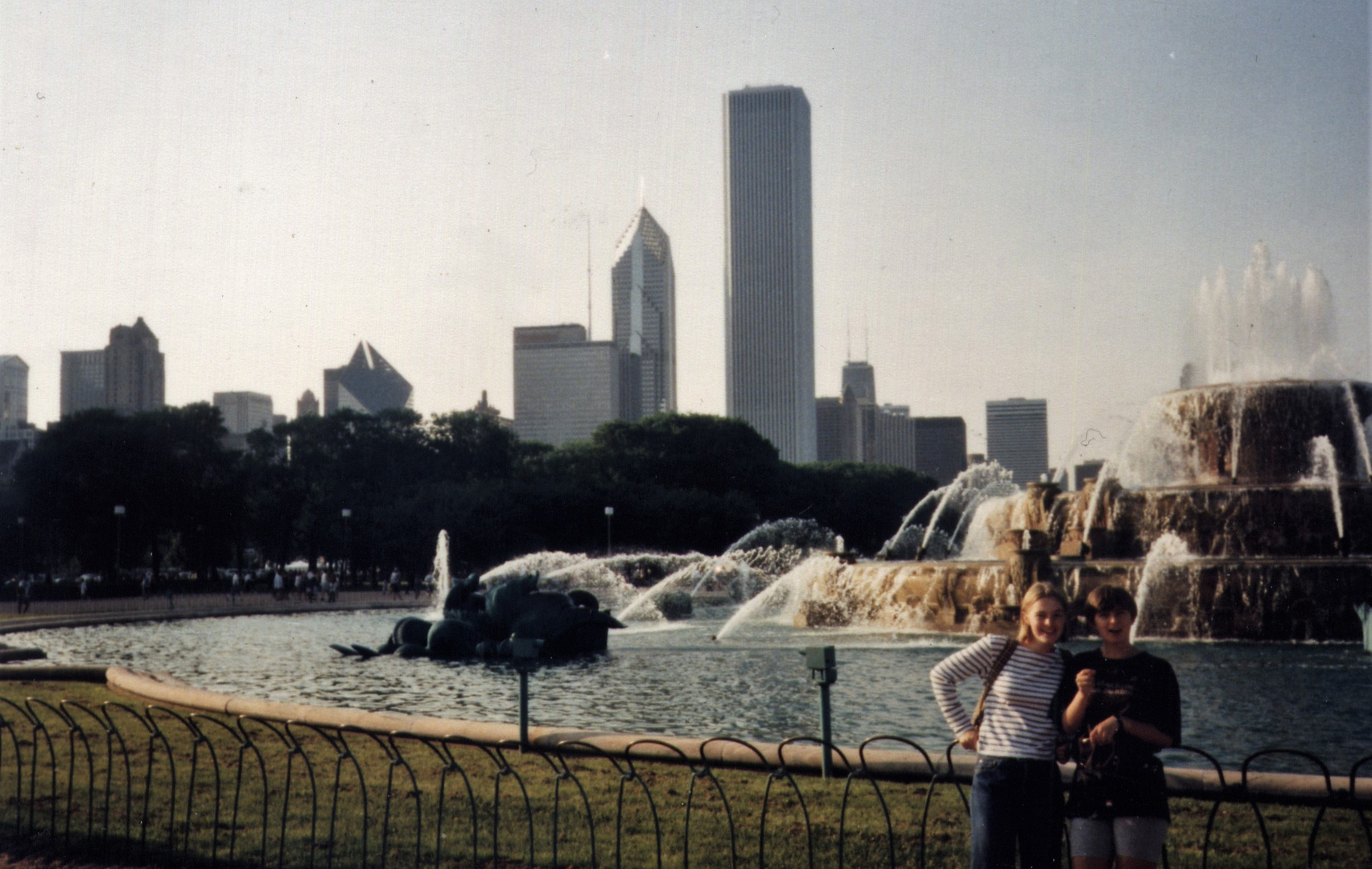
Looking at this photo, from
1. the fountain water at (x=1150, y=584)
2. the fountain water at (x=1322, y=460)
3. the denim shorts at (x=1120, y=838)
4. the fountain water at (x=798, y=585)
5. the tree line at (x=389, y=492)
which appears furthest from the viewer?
the tree line at (x=389, y=492)

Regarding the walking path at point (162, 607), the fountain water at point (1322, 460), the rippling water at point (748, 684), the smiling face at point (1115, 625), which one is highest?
the fountain water at point (1322, 460)

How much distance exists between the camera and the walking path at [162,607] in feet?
113

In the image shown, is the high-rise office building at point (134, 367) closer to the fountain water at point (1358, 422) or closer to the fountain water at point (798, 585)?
the fountain water at point (798, 585)

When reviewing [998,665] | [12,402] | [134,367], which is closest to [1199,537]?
[998,665]

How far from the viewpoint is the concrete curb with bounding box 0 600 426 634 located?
33.3 m

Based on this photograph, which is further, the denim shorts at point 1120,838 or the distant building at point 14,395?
the distant building at point 14,395

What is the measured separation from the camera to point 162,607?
4341cm

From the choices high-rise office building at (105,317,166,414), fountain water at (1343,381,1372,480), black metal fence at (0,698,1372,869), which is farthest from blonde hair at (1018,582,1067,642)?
high-rise office building at (105,317,166,414)

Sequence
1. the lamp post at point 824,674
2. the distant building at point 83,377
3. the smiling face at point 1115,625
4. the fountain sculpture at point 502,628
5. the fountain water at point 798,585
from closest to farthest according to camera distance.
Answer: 1. the smiling face at point 1115,625
2. the lamp post at point 824,674
3. the fountain sculpture at point 502,628
4. the fountain water at point 798,585
5. the distant building at point 83,377

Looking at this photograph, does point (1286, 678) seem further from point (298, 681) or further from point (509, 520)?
point (509, 520)

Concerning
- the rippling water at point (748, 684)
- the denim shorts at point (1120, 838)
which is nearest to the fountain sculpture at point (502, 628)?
the rippling water at point (748, 684)

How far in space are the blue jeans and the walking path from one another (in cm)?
3101

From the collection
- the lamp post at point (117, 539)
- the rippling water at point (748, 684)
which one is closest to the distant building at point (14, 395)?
the lamp post at point (117, 539)

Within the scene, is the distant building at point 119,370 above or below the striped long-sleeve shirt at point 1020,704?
above
